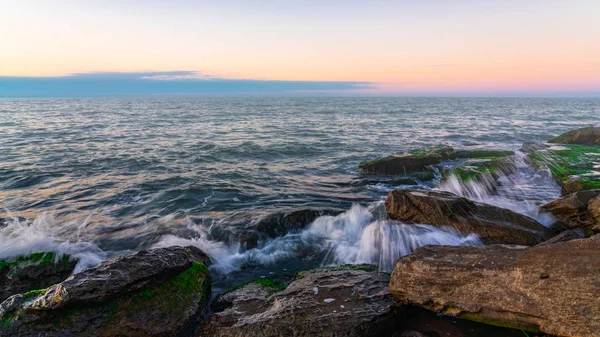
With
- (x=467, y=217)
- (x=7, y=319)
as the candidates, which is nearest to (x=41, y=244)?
(x=7, y=319)

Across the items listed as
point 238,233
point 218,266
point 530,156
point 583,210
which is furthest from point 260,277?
point 530,156

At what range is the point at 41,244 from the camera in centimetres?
946

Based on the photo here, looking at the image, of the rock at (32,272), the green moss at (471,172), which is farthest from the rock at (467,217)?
the rock at (32,272)

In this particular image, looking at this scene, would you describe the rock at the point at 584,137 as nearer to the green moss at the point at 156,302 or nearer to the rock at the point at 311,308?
the rock at the point at 311,308

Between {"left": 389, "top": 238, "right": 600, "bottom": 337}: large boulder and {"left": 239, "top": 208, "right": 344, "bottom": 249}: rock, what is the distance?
18.7 ft

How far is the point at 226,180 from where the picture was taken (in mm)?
18672

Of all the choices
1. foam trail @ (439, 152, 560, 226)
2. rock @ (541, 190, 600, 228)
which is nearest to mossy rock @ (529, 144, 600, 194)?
foam trail @ (439, 152, 560, 226)

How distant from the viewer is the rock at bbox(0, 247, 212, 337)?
18.9ft

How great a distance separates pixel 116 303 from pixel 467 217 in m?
9.51

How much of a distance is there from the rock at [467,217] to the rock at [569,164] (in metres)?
5.26

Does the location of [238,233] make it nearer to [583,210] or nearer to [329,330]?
[329,330]

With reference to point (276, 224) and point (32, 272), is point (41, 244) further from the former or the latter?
point (276, 224)

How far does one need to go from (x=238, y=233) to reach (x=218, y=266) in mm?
2229

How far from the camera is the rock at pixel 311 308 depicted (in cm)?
575
